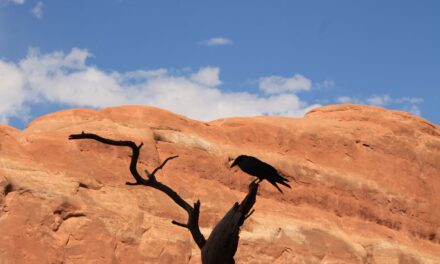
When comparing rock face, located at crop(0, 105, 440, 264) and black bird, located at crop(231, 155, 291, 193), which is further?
rock face, located at crop(0, 105, 440, 264)

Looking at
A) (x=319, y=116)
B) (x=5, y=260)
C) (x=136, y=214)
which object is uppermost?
(x=319, y=116)

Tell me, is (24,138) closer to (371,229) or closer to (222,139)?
(222,139)

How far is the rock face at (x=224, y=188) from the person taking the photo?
109 ft

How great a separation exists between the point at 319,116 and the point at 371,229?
1038cm

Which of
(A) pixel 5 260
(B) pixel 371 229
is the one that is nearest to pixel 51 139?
(A) pixel 5 260

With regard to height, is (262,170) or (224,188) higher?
(224,188)

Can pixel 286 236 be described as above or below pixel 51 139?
below

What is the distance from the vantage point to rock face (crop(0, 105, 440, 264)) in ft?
109

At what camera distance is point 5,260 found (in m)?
31.0

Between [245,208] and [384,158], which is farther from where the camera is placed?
[384,158]

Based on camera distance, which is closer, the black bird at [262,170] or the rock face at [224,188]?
the black bird at [262,170]

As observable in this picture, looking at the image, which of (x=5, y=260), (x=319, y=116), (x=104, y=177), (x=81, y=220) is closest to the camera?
(x=5, y=260)

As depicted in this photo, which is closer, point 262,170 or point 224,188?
point 262,170

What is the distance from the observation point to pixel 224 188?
41312 millimetres
